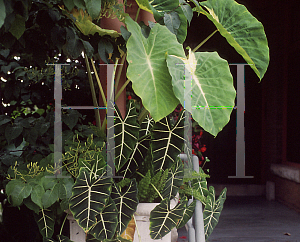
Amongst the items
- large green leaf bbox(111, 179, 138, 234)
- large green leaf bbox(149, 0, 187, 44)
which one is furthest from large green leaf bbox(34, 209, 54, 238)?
large green leaf bbox(149, 0, 187, 44)

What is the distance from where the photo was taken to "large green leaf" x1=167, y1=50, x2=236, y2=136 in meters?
0.85

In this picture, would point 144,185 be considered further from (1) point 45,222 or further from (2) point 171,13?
(2) point 171,13

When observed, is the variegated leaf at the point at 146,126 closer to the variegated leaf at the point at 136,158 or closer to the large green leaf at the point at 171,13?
the variegated leaf at the point at 136,158

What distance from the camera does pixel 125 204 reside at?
35.8 inches

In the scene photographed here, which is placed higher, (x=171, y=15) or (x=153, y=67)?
(x=171, y=15)

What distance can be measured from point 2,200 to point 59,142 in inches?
26.7

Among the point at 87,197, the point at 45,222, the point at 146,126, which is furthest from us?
the point at 146,126

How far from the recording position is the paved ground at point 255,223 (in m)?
2.32

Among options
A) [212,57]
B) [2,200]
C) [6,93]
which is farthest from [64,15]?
[2,200]

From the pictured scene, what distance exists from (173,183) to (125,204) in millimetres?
232

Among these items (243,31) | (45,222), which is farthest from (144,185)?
(243,31)

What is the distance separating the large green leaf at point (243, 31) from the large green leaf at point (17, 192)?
99 centimetres

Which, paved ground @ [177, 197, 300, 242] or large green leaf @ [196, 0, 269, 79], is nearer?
large green leaf @ [196, 0, 269, 79]

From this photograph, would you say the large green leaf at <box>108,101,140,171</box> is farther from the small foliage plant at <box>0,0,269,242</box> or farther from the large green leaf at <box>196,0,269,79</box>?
the large green leaf at <box>196,0,269,79</box>
